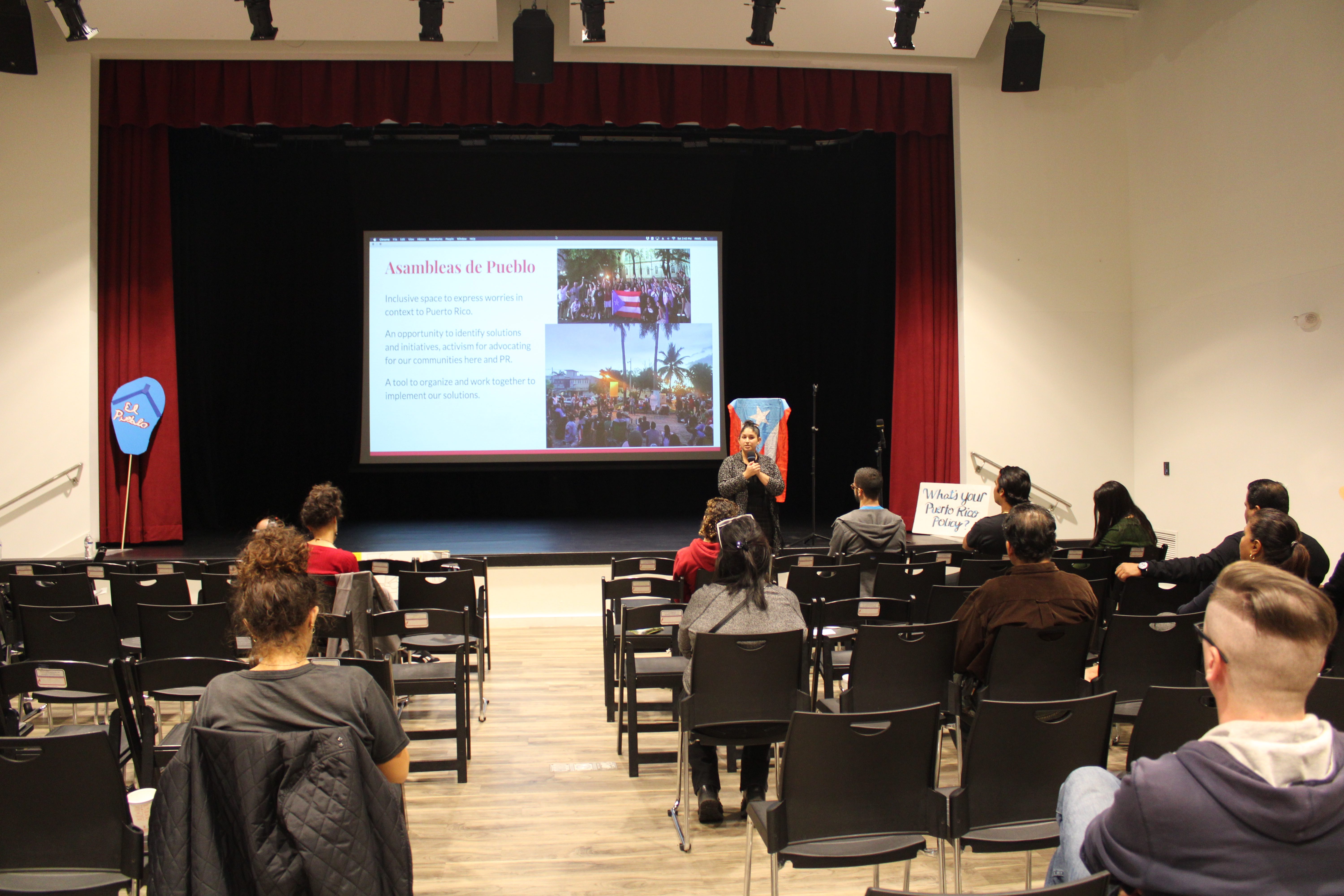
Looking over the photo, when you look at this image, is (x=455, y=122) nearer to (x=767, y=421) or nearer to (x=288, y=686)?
(x=767, y=421)

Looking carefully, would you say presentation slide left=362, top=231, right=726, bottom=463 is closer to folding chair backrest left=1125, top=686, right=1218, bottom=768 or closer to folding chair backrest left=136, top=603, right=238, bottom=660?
folding chair backrest left=136, top=603, right=238, bottom=660

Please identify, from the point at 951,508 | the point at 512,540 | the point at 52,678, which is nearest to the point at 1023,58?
the point at 951,508

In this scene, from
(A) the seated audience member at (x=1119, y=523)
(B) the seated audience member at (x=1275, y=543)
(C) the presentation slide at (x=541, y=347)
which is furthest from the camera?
(C) the presentation slide at (x=541, y=347)

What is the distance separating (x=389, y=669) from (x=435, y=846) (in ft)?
2.33

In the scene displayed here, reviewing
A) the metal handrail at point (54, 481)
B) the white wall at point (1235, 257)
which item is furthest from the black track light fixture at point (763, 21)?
the metal handrail at point (54, 481)

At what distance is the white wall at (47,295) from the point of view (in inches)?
299

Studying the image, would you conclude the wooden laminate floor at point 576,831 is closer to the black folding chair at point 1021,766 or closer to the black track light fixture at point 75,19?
the black folding chair at point 1021,766

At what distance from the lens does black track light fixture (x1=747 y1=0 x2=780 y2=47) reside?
6.92 metres

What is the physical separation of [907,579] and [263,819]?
11.2 ft

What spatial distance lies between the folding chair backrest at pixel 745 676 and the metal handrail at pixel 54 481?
701 centimetres

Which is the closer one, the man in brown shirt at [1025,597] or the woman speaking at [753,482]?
the man in brown shirt at [1025,597]

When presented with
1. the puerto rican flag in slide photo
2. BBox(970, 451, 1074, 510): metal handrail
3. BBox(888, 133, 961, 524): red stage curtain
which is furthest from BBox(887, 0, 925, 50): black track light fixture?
BBox(970, 451, 1074, 510): metal handrail

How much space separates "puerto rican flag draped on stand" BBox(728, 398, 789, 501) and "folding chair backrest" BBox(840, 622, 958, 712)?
4.86m

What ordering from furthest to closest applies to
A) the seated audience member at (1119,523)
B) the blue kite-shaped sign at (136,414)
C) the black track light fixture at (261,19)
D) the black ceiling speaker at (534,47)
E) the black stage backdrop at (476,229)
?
1. the black stage backdrop at (476,229)
2. the blue kite-shaped sign at (136,414)
3. the black ceiling speaker at (534,47)
4. the black track light fixture at (261,19)
5. the seated audience member at (1119,523)
